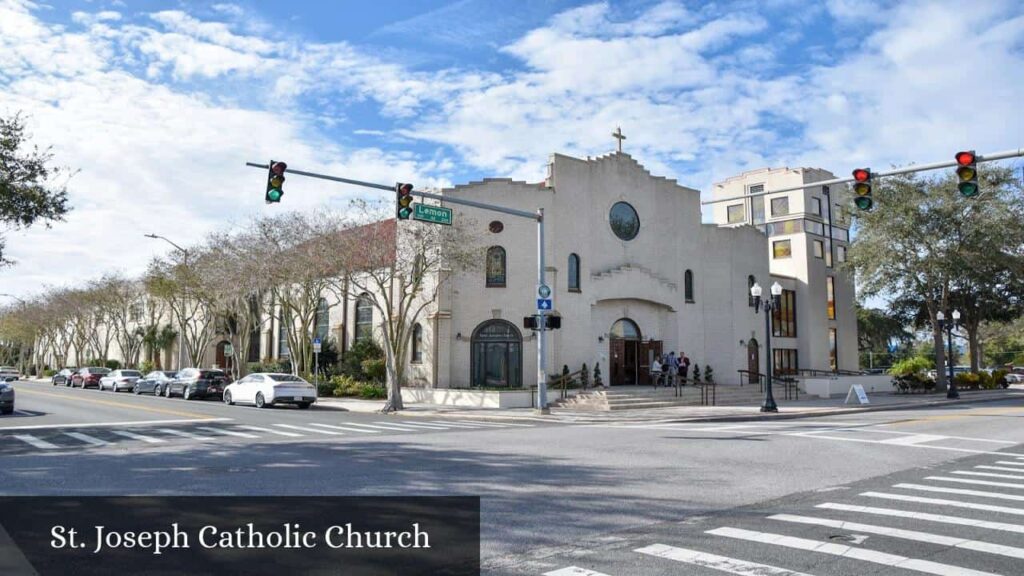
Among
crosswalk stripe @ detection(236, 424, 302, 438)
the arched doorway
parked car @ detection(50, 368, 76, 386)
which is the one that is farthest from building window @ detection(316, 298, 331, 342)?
crosswalk stripe @ detection(236, 424, 302, 438)

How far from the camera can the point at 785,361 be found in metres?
45.5

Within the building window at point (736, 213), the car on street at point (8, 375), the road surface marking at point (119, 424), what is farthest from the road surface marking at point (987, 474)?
the car on street at point (8, 375)

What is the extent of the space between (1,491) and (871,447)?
578 inches

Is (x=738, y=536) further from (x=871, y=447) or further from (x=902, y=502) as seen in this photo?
(x=871, y=447)

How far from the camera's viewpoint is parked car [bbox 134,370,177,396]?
130 ft

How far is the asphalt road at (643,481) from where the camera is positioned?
6.55 metres

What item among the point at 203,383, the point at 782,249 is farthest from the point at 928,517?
the point at 782,249

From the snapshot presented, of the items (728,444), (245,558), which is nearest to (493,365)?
(728,444)

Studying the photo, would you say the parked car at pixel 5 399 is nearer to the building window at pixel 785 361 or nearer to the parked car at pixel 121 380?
the parked car at pixel 121 380

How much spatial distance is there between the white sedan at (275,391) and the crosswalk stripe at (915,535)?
76.4 ft

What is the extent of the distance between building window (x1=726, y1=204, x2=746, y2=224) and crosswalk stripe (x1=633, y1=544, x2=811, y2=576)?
47.7m

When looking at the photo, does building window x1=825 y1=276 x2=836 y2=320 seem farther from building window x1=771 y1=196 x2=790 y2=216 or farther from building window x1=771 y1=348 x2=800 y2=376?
building window x1=771 y1=196 x2=790 y2=216

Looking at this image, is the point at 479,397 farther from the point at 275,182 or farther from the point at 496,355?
the point at 275,182

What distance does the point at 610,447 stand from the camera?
1460cm
